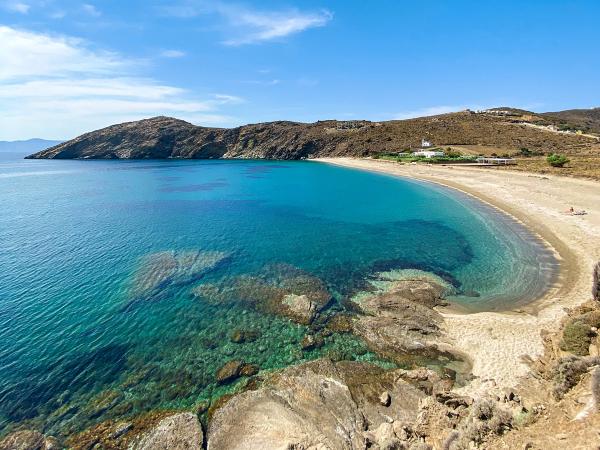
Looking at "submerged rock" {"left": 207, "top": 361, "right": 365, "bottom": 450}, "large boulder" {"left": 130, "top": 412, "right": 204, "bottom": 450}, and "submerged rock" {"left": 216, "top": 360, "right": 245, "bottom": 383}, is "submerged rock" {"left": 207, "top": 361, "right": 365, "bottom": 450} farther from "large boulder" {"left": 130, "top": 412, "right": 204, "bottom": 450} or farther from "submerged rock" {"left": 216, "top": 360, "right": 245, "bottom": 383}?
"submerged rock" {"left": 216, "top": 360, "right": 245, "bottom": 383}

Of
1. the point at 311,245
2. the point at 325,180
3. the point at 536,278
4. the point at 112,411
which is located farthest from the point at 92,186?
the point at 536,278

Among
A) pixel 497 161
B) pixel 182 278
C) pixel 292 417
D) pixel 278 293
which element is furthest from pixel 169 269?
pixel 497 161

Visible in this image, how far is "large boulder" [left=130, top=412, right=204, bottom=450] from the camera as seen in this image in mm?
13391

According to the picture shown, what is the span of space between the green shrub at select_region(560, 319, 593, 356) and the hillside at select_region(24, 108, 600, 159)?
348 ft

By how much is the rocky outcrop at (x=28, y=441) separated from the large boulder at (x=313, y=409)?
6.91 metres

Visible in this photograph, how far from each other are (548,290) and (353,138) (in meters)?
141

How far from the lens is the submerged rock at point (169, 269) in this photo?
27.8 meters

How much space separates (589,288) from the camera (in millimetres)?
24109

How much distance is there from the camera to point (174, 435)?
→ 1384 centimetres

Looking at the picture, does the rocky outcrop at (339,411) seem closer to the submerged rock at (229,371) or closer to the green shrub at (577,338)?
the submerged rock at (229,371)

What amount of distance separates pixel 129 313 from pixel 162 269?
7.75 metres

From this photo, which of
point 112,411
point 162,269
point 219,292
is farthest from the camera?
point 162,269

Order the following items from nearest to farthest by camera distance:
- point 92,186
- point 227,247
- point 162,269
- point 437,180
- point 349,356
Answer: point 349,356
point 162,269
point 227,247
point 437,180
point 92,186

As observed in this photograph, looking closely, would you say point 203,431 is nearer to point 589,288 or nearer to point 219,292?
point 219,292
